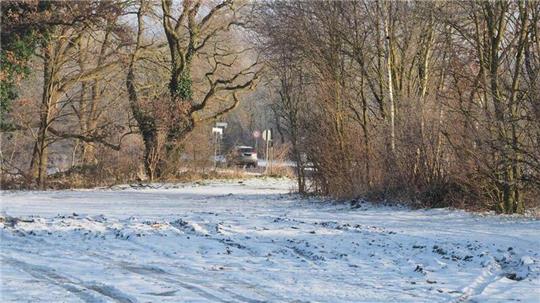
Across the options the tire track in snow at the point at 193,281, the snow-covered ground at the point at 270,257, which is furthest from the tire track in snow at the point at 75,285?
the tire track in snow at the point at 193,281

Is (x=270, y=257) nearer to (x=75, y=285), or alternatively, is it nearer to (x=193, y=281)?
(x=193, y=281)

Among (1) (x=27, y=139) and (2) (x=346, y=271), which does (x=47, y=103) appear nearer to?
(1) (x=27, y=139)

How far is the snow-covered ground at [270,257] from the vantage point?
7.70 m

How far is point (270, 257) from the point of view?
10023 mm

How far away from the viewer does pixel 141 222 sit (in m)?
13.2

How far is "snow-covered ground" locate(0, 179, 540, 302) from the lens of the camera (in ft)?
25.3

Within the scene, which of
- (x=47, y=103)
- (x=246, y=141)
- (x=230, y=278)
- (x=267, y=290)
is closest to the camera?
(x=267, y=290)

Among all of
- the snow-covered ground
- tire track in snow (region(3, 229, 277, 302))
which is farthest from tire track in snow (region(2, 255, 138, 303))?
tire track in snow (region(3, 229, 277, 302))

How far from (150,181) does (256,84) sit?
8.63 m

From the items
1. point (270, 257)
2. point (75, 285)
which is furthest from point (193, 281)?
point (270, 257)

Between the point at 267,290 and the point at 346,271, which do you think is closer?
the point at 267,290

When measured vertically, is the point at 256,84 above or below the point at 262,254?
above

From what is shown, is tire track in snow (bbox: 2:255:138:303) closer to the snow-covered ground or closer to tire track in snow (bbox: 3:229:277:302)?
the snow-covered ground

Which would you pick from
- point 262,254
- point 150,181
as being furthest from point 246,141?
point 262,254
